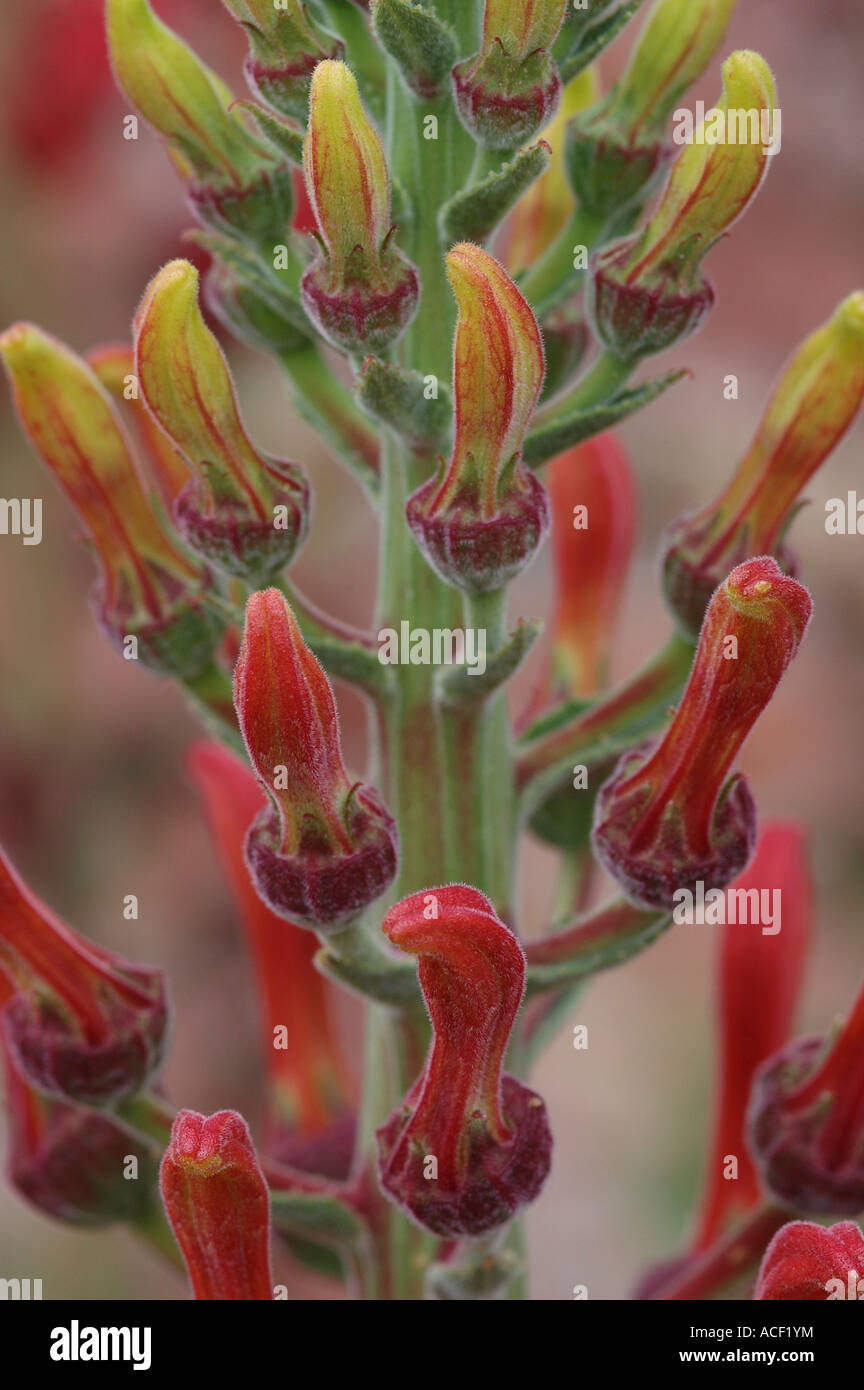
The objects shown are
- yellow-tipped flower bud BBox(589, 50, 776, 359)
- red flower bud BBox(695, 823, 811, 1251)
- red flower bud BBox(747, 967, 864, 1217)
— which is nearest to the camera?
yellow-tipped flower bud BBox(589, 50, 776, 359)

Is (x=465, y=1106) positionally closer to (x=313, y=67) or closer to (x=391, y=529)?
Answer: (x=391, y=529)

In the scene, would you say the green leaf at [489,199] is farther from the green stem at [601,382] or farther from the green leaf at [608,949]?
the green leaf at [608,949]

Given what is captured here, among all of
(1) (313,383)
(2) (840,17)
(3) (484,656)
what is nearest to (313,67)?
(1) (313,383)

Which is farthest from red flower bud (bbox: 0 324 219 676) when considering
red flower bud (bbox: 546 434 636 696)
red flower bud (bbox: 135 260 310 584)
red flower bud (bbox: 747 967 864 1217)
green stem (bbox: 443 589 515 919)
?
red flower bud (bbox: 747 967 864 1217)

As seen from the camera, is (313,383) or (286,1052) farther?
(286,1052)

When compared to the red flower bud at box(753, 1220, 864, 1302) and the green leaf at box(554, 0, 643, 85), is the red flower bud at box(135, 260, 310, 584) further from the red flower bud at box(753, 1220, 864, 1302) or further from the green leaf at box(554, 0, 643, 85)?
the red flower bud at box(753, 1220, 864, 1302)

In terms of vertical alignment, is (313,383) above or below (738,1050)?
above

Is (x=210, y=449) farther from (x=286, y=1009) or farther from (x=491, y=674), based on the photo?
(x=286, y=1009)

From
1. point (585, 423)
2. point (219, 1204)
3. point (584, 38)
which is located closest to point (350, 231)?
point (585, 423)
